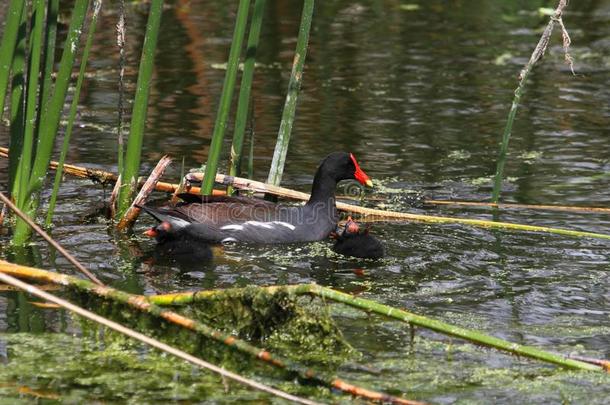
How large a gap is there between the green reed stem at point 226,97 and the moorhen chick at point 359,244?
0.98 m

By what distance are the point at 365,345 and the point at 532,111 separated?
24.5ft

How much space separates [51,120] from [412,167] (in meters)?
4.39

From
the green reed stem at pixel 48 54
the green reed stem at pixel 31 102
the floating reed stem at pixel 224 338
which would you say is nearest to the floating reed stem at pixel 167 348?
the floating reed stem at pixel 224 338

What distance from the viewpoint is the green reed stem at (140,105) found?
23.5 feet

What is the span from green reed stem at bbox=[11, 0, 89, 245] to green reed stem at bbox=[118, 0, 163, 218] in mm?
482

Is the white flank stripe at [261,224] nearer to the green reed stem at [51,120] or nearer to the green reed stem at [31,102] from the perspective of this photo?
the green reed stem at [51,120]

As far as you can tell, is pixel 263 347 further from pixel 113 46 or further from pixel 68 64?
pixel 113 46

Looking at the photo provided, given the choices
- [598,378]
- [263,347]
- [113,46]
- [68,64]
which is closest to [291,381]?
[263,347]

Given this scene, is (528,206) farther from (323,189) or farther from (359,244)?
(359,244)

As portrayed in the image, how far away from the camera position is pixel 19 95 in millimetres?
7141

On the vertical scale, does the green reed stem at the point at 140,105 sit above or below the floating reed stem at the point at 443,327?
above

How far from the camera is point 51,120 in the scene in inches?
274

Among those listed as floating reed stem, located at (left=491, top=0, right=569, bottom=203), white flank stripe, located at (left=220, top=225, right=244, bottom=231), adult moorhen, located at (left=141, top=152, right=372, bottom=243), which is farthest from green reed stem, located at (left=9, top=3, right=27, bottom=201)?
floating reed stem, located at (left=491, top=0, right=569, bottom=203)

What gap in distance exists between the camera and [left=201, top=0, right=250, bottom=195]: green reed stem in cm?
724
